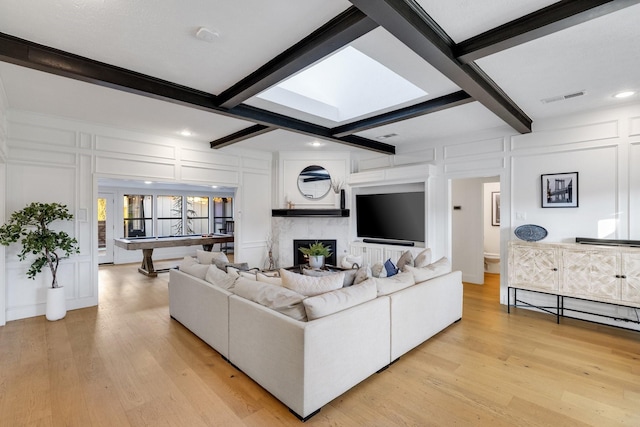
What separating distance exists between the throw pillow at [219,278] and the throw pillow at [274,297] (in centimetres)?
24

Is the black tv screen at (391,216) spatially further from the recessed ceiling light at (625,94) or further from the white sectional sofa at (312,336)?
the recessed ceiling light at (625,94)

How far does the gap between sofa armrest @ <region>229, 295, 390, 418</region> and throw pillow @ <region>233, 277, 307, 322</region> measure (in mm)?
63

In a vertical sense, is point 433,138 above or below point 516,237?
above

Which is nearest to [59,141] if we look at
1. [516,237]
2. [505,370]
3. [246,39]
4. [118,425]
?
[246,39]

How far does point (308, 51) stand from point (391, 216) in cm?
416

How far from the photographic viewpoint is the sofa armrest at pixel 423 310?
2771 mm

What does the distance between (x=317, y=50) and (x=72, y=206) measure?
421cm

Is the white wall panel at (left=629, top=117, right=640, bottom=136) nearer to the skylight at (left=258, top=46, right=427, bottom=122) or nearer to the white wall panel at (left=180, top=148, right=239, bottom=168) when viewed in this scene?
the skylight at (left=258, top=46, right=427, bottom=122)

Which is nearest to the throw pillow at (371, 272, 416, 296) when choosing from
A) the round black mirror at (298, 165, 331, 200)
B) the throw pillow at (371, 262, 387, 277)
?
the throw pillow at (371, 262, 387, 277)

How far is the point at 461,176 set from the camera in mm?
5039

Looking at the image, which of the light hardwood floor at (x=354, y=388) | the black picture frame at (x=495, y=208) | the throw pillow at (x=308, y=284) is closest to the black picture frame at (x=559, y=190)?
the light hardwood floor at (x=354, y=388)

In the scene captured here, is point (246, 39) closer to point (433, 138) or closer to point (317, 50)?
point (317, 50)

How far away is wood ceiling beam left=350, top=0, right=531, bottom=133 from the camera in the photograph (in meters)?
1.71

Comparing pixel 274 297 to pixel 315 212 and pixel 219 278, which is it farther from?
pixel 315 212
